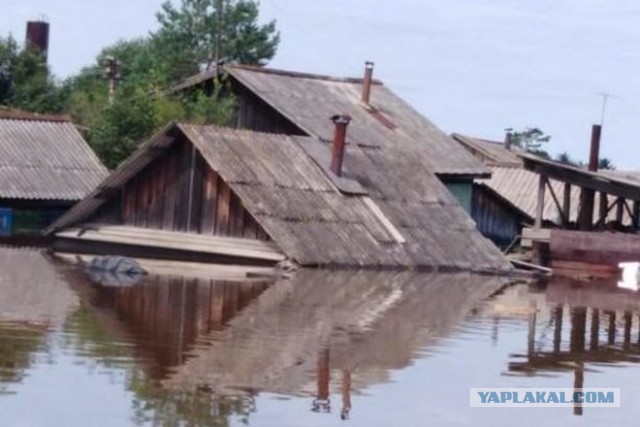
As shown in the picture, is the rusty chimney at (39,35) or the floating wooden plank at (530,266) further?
the rusty chimney at (39,35)

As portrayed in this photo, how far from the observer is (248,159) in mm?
31266

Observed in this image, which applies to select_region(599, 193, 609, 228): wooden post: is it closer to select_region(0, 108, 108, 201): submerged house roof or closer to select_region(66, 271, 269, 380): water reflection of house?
select_region(0, 108, 108, 201): submerged house roof

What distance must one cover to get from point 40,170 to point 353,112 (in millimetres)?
7237

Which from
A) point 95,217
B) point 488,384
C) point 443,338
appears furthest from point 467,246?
point 488,384

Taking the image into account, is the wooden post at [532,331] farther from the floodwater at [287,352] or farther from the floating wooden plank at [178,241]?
the floating wooden plank at [178,241]

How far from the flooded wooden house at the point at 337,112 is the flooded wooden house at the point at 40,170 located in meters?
3.50

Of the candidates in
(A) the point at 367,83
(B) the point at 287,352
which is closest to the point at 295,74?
(A) the point at 367,83

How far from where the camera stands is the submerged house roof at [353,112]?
1455 inches

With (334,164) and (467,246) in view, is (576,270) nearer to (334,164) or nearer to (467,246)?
(467,246)

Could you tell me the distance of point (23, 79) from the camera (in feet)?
168

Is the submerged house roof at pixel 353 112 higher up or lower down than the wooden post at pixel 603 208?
higher up

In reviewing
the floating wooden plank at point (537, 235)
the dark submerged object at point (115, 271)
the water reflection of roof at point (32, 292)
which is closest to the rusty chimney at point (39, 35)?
the floating wooden plank at point (537, 235)

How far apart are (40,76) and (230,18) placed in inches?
760

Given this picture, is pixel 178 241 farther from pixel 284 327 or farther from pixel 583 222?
pixel 284 327
